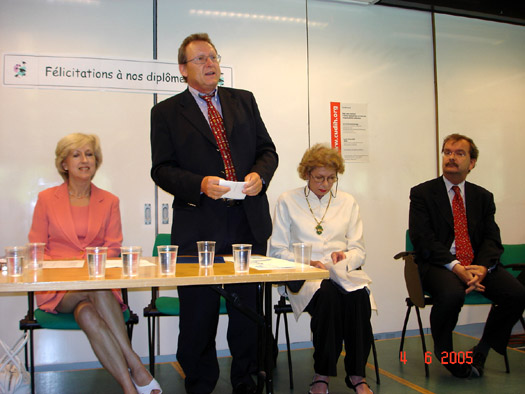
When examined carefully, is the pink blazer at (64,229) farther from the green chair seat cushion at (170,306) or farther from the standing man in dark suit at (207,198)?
the standing man in dark suit at (207,198)

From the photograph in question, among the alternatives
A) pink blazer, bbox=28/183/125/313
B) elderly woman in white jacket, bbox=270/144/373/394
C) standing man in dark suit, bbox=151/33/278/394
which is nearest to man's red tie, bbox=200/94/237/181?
standing man in dark suit, bbox=151/33/278/394

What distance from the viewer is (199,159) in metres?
2.64

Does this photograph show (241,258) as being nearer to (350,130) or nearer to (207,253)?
(207,253)

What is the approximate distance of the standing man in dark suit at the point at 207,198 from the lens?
259 cm

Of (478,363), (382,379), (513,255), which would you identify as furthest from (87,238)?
(513,255)

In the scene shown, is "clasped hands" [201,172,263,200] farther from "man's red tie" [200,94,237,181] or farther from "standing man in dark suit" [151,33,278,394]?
"man's red tie" [200,94,237,181]

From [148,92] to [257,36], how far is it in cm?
109

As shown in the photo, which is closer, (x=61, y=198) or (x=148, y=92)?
(x=61, y=198)

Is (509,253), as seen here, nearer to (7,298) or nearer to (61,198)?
(61,198)

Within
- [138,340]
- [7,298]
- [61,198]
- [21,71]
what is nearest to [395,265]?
[138,340]

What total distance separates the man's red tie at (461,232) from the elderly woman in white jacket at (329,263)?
846 mm

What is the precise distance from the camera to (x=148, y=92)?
4000 mm

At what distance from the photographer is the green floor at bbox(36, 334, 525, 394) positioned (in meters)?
3.09

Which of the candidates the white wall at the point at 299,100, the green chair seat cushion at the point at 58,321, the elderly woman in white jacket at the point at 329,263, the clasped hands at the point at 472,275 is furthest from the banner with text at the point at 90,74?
the clasped hands at the point at 472,275
